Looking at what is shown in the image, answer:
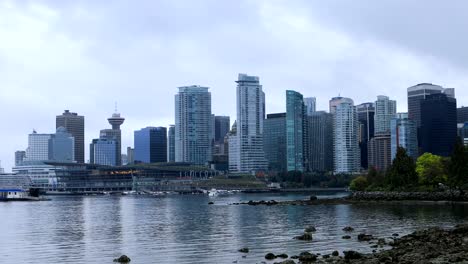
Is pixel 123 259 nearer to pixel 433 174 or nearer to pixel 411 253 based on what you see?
pixel 411 253

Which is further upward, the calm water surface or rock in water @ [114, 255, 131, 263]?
rock in water @ [114, 255, 131, 263]

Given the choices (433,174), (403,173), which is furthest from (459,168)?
(403,173)

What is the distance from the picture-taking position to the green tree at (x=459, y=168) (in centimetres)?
14625

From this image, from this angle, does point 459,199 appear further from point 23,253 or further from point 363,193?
point 23,253

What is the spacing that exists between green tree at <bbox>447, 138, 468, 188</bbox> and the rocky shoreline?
79503 millimetres

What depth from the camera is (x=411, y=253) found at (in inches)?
2149

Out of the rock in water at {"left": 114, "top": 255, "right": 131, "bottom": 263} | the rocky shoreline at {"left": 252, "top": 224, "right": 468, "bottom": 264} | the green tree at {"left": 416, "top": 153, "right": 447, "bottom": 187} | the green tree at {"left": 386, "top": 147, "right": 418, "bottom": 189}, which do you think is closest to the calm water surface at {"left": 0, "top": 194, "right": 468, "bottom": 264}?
the rock in water at {"left": 114, "top": 255, "right": 131, "bottom": 263}

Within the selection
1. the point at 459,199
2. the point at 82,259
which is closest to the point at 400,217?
the point at 459,199

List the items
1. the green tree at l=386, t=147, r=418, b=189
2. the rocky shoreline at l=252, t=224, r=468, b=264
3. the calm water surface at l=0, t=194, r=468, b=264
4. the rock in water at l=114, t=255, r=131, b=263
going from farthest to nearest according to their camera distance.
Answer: the green tree at l=386, t=147, r=418, b=189, the calm water surface at l=0, t=194, r=468, b=264, the rock in water at l=114, t=255, r=131, b=263, the rocky shoreline at l=252, t=224, r=468, b=264

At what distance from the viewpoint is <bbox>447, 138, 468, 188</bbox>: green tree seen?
480 feet

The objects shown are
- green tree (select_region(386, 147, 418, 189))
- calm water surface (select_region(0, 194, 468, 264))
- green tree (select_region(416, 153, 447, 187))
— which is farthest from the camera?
green tree (select_region(386, 147, 418, 189))

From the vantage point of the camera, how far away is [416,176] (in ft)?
565

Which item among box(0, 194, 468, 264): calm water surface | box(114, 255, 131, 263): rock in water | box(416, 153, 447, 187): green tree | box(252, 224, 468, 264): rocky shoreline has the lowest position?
box(0, 194, 468, 264): calm water surface

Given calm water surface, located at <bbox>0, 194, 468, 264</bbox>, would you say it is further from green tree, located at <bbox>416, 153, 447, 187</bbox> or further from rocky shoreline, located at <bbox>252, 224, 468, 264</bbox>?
green tree, located at <bbox>416, 153, 447, 187</bbox>
